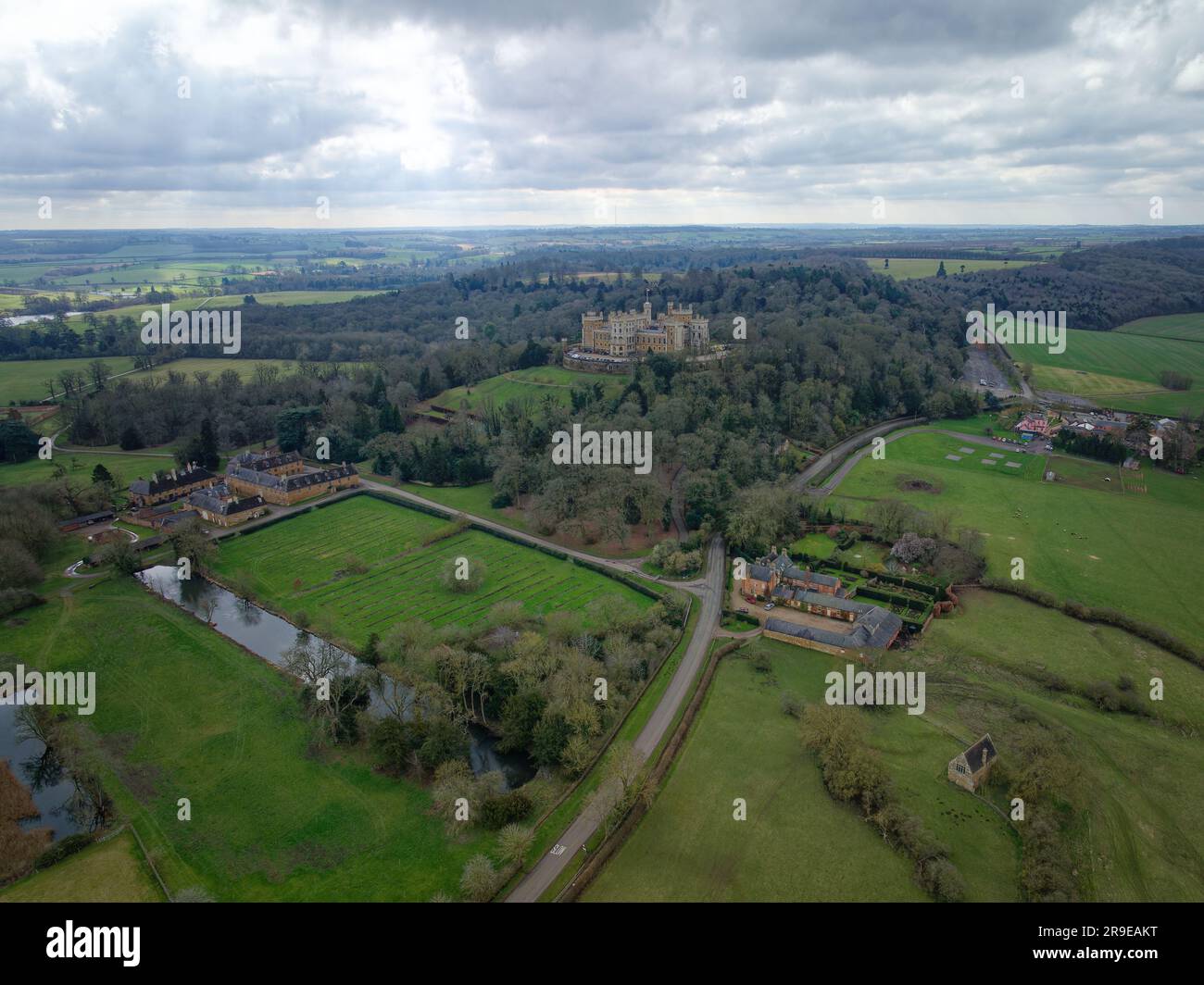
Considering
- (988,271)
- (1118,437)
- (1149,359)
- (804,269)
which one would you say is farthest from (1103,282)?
(1118,437)

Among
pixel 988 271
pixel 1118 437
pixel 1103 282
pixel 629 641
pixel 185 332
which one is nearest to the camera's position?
pixel 629 641

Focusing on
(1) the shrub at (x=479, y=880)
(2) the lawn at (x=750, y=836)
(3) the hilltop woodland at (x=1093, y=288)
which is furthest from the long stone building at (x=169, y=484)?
(3) the hilltop woodland at (x=1093, y=288)

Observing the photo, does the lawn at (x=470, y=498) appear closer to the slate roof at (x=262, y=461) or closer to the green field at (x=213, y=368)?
the slate roof at (x=262, y=461)

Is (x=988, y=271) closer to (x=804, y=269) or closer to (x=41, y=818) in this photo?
(x=804, y=269)

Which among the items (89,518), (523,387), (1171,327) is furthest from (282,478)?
(1171,327)

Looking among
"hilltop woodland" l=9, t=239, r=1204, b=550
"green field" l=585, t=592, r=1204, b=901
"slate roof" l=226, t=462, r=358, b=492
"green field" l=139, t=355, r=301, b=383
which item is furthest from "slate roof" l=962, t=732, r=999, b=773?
"green field" l=139, t=355, r=301, b=383

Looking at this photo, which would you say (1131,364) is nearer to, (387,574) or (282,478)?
(387,574)

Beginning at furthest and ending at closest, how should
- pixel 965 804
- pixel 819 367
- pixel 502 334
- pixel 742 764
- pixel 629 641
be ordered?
pixel 502 334
pixel 819 367
pixel 629 641
pixel 742 764
pixel 965 804
